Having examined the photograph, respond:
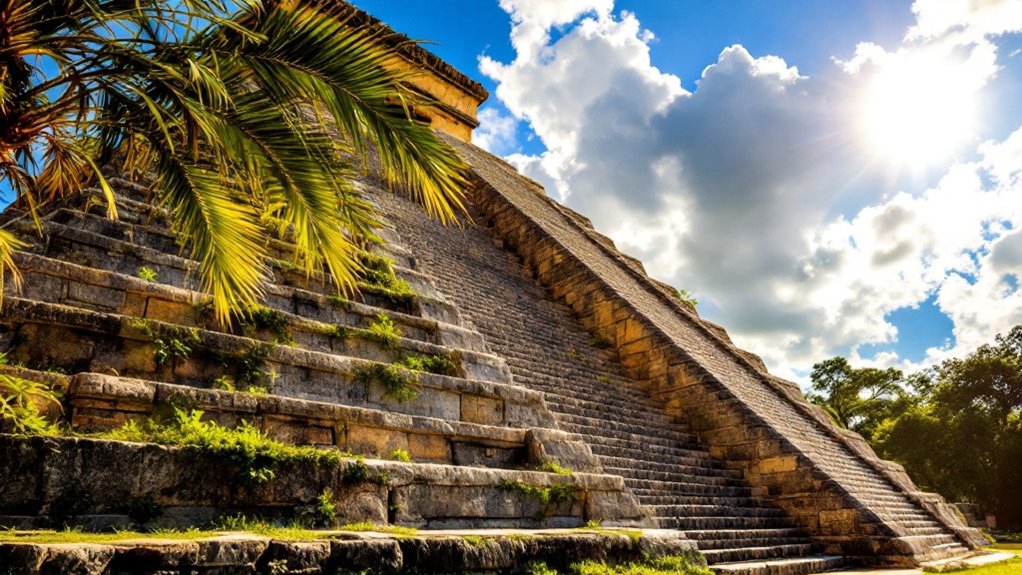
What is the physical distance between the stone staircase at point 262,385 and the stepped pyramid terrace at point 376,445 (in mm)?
12

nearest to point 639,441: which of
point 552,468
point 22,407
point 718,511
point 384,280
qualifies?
point 718,511

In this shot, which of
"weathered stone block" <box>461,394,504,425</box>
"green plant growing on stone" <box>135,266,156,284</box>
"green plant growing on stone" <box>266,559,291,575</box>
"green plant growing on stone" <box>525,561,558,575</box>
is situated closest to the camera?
"green plant growing on stone" <box>266,559,291,575</box>

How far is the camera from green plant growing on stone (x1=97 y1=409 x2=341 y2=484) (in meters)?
3.05

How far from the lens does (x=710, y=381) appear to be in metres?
8.63

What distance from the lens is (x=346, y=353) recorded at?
14.9ft

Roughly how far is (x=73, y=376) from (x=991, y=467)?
29318 millimetres

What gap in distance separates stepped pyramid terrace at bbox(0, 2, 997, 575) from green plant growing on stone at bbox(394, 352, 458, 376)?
0.02 meters

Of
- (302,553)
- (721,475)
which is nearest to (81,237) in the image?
(302,553)

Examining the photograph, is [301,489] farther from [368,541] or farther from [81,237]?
[81,237]

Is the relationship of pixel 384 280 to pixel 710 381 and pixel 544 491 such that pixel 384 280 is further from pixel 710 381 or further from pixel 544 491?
pixel 710 381

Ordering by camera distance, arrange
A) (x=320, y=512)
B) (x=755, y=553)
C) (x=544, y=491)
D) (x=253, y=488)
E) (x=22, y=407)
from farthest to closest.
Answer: (x=755, y=553)
(x=544, y=491)
(x=320, y=512)
(x=253, y=488)
(x=22, y=407)

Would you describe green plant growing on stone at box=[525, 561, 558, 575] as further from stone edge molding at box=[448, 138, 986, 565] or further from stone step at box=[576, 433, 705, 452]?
stone edge molding at box=[448, 138, 986, 565]

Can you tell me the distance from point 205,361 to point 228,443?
0.88 meters

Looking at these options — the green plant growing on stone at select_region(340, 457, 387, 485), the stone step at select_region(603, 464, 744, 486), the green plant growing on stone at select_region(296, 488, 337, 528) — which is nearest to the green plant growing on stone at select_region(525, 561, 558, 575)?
the green plant growing on stone at select_region(340, 457, 387, 485)
